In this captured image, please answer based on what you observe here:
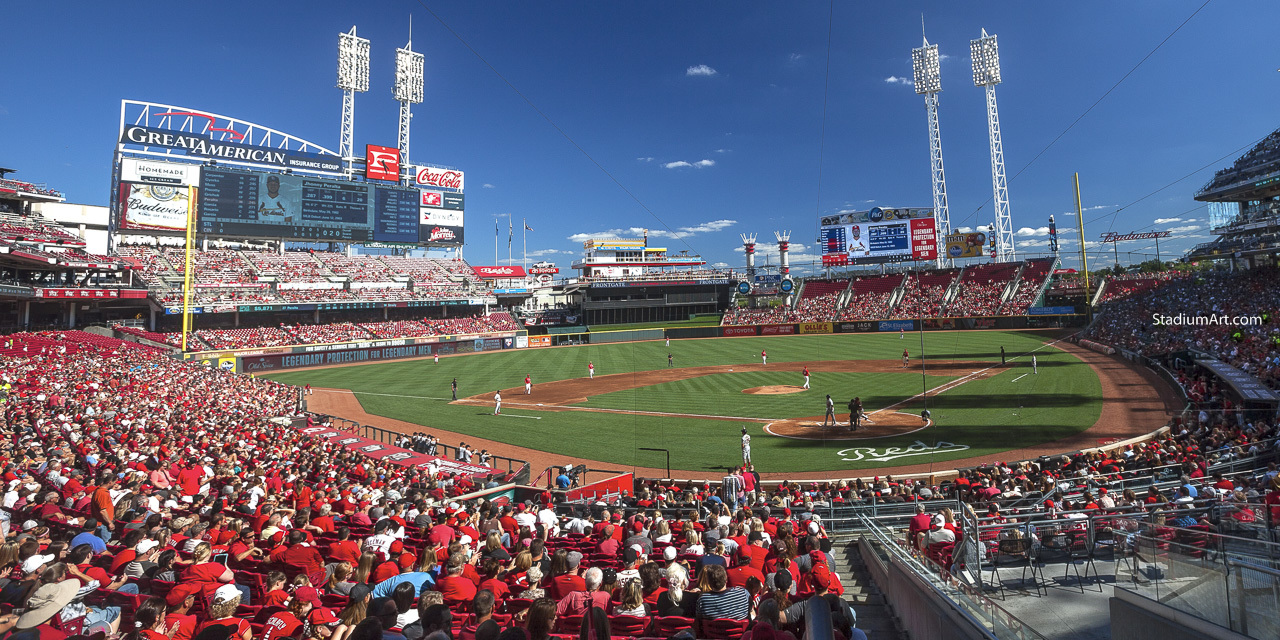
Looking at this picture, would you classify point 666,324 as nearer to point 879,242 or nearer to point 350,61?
point 879,242

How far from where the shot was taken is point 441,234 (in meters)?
73.2

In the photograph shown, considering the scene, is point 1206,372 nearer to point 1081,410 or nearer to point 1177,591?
point 1081,410

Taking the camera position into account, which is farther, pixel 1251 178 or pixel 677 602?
pixel 1251 178

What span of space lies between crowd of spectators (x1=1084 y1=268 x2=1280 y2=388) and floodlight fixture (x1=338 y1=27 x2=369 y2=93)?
7524 cm

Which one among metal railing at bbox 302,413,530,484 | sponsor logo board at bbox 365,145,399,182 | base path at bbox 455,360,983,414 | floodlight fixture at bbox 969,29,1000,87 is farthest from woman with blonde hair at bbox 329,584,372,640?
floodlight fixture at bbox 969,29,1000,87

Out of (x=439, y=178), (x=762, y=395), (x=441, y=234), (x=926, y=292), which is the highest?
(x=439, y=178)

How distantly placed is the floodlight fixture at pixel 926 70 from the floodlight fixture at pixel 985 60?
13.9 feet

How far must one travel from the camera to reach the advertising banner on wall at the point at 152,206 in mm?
52844

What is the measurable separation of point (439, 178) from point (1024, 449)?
6924 centimetres

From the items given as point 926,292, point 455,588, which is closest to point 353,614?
point 455,588

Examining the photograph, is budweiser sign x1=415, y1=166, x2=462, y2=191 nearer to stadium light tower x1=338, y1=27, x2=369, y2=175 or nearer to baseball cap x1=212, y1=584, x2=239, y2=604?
stadium light tower x1=338, y1=27, x2=369, y2=175

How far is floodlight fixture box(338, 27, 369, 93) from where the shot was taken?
222ft

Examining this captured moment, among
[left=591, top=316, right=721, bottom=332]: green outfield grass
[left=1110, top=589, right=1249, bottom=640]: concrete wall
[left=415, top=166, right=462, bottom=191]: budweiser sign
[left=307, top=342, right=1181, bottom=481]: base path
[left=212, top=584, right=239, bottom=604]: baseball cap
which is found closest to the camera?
[left=1110, top=589, right=1249, bottom=640]: concrete wall

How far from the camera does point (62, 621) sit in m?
4.45
